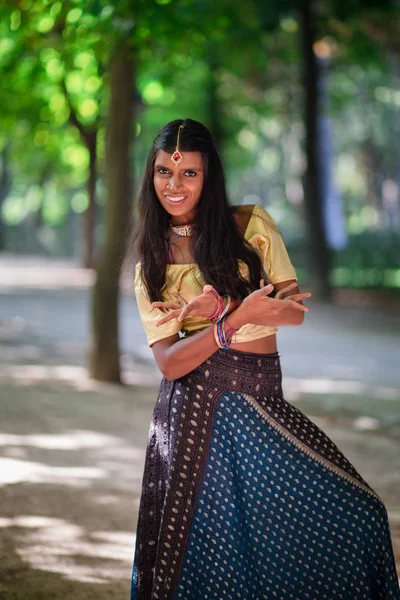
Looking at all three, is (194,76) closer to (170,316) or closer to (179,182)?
(179,182)

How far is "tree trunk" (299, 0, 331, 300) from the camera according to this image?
19.0 metres

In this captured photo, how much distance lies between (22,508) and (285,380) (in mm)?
5750

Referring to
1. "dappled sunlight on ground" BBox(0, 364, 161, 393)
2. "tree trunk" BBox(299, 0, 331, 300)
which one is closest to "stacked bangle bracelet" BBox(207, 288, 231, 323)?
"dappled sunlight on ground" BBox(0, 364, 161, 393)

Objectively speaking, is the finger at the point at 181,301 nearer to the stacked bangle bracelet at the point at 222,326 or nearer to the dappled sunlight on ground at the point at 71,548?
the stacked bangle bracelet at the point at 222,326

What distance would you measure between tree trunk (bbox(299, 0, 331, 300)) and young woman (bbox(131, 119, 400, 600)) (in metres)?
16.6

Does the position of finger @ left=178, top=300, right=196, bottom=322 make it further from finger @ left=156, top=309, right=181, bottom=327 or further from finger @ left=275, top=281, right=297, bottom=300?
finger @ left=275, top=281, right=297, bottom=300

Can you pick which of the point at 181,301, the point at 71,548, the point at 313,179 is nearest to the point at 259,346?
the point at 181,301

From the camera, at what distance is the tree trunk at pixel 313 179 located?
19.0 meters

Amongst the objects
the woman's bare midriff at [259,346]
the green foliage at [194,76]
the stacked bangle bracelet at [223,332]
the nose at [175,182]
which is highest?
the green foliage at [194,76]

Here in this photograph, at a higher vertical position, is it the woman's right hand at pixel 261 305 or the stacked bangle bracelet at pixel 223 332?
the woman's right hand at pixel 261 305

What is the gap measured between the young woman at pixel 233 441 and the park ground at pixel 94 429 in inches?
44.6

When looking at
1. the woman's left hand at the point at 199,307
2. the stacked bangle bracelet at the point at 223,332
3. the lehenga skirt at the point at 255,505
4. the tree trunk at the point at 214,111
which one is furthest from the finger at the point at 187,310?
the tree trunk at the point at 214,111

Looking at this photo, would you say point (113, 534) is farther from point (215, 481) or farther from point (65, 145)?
point (65, 145)

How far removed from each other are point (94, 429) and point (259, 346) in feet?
15.5
